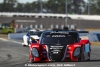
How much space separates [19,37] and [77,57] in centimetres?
3411

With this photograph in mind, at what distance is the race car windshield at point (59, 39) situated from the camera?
17219 mm

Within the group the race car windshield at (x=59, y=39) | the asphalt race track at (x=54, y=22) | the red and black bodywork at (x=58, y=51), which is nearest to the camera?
the red and black bodywork at (x=58, y=51)

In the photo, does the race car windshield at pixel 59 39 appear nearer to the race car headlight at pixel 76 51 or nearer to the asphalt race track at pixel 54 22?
the race car headlight at pixel 76 51

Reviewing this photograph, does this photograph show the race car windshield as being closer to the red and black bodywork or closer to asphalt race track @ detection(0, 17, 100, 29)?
the red and black bodywork

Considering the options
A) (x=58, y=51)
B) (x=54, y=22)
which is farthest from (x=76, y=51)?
(x=54, y=22)

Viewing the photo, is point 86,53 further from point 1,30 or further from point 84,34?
point 1,30

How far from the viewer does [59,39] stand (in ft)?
56.9

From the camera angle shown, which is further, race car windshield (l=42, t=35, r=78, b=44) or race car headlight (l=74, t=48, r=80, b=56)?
race car windshield (l=42, t=35, r=78, b=44)

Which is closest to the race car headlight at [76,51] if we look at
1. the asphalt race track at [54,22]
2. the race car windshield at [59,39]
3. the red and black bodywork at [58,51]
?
the red and black bodywork at [58,51]

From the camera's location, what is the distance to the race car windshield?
56.5ft

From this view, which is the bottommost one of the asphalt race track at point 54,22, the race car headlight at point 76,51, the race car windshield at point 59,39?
the asphalt race track at point 54,22

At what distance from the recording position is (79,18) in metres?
116

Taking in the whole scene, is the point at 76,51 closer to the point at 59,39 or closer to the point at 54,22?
the point at 59,39

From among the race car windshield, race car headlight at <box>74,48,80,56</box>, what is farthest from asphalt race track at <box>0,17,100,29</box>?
race car headlight at <box>74,48,80,56</box>
